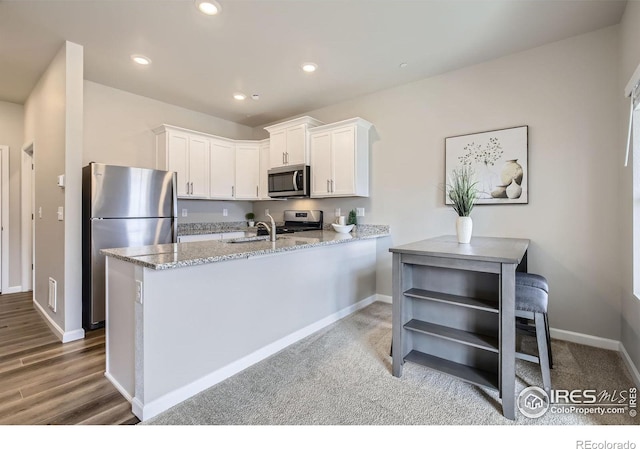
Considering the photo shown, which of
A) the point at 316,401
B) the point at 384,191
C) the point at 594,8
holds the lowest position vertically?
the point at 316,401

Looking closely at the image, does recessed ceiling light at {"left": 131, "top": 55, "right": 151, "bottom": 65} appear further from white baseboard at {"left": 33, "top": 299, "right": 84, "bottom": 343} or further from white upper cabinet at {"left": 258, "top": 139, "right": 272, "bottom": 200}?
white baseboard at {"left": 33, "top": 299, "right": 84, "bottom": 343}

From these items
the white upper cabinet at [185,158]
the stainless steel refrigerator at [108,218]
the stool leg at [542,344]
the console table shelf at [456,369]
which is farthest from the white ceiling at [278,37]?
the console table shelf at [456,369]

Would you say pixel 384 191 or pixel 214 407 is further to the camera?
pixel 384 191

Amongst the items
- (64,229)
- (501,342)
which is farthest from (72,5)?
(501,342)

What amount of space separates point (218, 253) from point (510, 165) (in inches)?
109

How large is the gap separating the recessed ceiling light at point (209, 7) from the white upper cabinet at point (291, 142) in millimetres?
1839

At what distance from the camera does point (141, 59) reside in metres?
3.02

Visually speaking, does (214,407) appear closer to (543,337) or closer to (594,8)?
(543,337)

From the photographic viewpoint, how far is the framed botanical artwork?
289cm

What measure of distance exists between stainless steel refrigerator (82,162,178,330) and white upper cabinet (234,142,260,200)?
1.59 meters

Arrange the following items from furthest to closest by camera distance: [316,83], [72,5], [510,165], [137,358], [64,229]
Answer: [316,83]
[510,165]
[64,229]
[72,5]
[137,358]

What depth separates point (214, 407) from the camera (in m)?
1.74

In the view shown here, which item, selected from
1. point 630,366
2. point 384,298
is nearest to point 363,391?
point 630,366

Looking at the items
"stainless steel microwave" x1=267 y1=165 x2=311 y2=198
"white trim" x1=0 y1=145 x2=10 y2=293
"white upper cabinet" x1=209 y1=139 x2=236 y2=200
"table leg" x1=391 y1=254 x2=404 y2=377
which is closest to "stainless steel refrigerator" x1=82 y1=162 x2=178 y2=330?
"white upper cabinet" x1=209 y1=139 x2=236 y2=200
